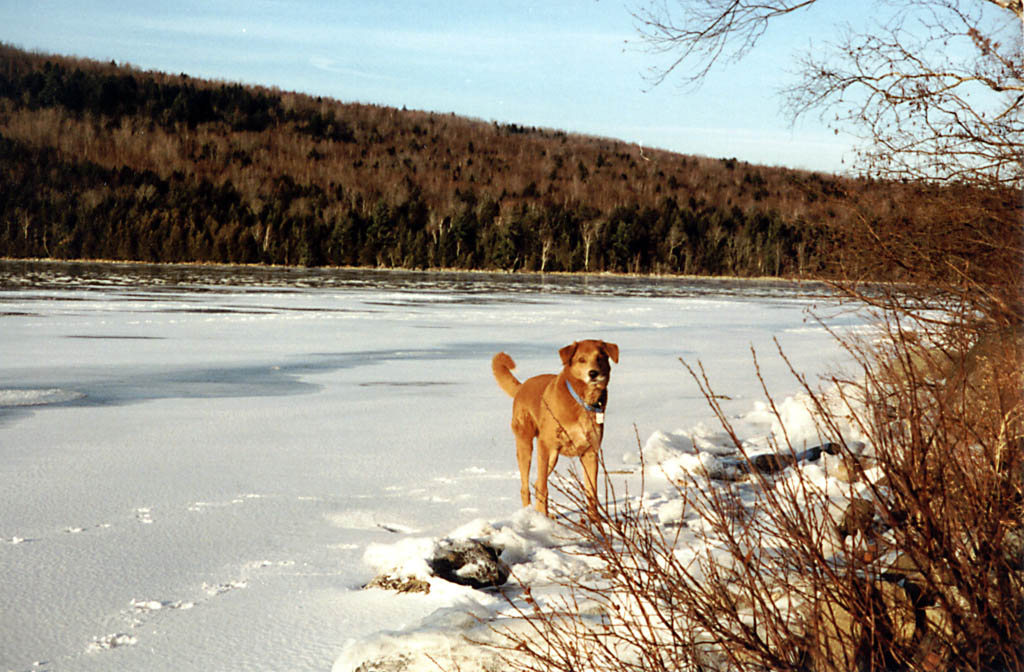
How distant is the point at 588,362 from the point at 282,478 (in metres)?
3.05

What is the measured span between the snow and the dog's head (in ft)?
2.16

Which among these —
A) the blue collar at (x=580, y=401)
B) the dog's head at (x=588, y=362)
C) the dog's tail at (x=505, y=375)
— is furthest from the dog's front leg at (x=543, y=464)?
the dog's tail at (x=505, y=375)

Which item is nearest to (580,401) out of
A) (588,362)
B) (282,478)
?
(588,362)

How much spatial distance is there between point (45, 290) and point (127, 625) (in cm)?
3055

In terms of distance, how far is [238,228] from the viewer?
9212 cm

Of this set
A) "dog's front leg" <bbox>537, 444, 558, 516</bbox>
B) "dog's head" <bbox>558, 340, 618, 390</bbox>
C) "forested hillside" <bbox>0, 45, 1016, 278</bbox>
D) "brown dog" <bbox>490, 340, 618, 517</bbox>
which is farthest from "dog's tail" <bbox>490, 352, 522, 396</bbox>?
"forested hillside" <bbox>0, 45, 1016, 278</bbox>

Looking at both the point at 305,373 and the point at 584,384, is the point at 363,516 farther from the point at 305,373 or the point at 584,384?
the point at 305,373

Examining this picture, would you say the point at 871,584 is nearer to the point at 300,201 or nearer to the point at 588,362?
the point at 588,362

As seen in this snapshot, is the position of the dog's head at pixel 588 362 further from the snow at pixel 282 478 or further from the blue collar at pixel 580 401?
the snow at pixel 282 478

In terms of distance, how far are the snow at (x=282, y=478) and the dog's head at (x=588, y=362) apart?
25.9 inches

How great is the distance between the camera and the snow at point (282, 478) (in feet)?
13.4

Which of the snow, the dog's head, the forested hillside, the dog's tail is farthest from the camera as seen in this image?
the forested hillside

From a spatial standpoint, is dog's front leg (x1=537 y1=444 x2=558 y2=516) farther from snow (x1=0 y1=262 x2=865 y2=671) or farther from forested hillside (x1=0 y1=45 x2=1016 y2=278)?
forested hillside (x1=0 y1=45 x2=1016 y2=278)

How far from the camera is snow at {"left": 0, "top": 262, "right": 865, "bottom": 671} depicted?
407cm
